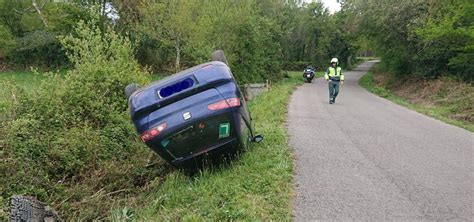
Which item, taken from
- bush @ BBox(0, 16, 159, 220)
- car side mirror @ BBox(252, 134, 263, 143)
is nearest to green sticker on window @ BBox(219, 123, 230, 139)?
car side mirror @ BBox(252, 134, 263, 143)

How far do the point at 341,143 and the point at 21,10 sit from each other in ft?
139

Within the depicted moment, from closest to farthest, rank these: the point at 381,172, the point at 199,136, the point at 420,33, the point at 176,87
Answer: the point at 199,136, the point at 176,87, the point at 381,172, the point at 420,33

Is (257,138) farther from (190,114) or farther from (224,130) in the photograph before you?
(190,114)

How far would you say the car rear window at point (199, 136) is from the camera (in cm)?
513

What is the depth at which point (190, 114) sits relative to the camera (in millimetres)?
5094

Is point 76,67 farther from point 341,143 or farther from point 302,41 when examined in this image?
point 302,41

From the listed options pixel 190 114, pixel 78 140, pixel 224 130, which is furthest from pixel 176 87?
pixel 78 140

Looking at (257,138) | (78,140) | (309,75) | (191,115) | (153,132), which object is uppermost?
(191,115)

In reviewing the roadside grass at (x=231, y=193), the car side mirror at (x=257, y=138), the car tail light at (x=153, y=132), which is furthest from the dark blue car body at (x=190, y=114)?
the car side mirror at (x=257, y=138)

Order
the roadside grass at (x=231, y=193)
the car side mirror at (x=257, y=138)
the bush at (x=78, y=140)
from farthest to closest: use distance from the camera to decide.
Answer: the car side mirror at (x=257, y=138)
the bush at (x=78, y=140)
the roadside grass at (x=231, y=193)

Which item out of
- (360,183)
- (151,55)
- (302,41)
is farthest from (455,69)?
(302,41)

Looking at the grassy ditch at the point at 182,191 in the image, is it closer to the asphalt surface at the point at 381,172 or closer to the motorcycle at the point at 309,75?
the asphalt surface at the point at 381,172

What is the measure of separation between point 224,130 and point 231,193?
0.93m

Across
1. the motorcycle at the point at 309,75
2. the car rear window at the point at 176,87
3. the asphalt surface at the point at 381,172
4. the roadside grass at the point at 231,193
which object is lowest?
the motorcycle at the point at 309,75
